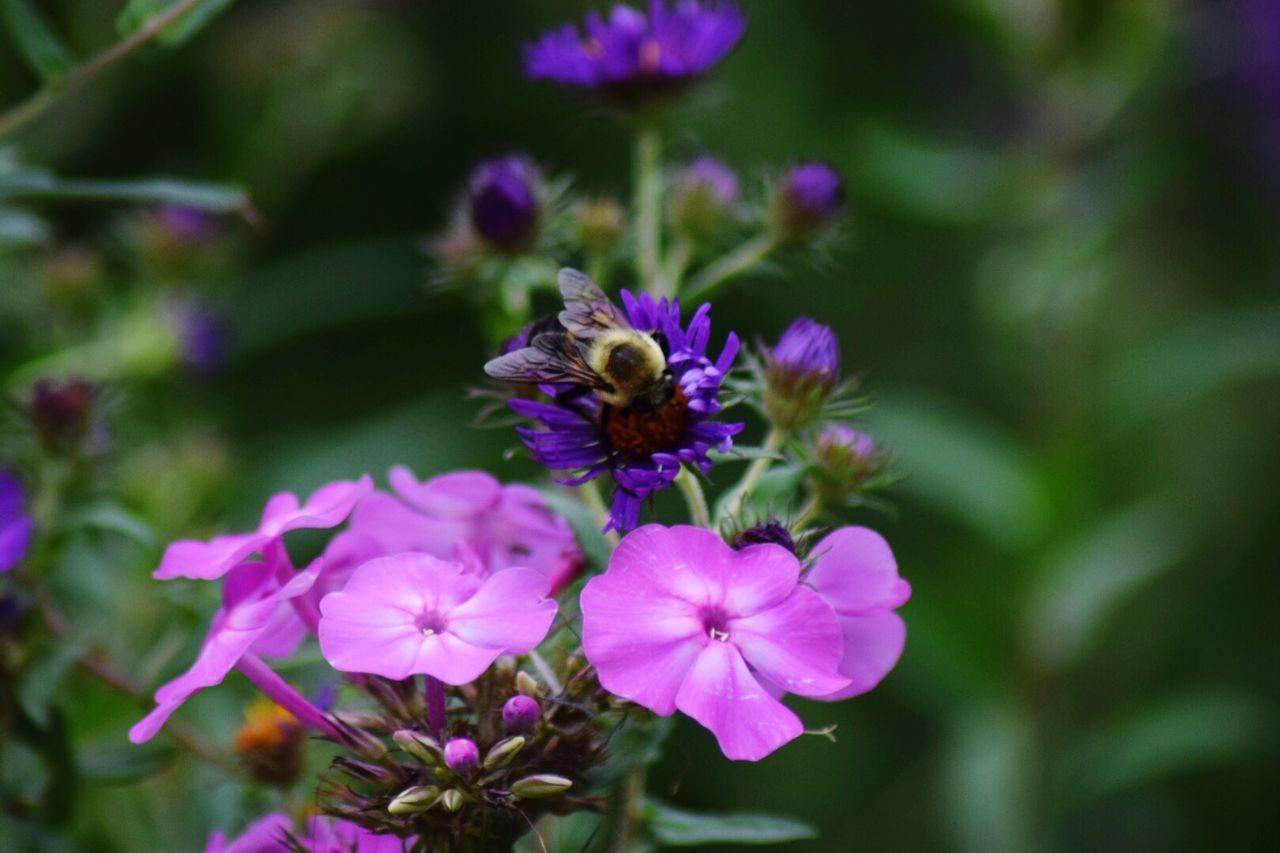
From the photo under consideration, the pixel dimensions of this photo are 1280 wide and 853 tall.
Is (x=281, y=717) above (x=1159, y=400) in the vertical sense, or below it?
above

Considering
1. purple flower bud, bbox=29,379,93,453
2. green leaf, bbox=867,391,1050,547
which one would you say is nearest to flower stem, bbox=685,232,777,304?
purple flower bud, bbox=29,379,93,453

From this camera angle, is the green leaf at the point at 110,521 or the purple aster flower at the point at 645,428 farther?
the green leaf at the point at 110,521

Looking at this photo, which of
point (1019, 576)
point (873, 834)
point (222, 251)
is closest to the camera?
point (222, 251)

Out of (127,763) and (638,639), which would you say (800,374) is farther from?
(127,763)

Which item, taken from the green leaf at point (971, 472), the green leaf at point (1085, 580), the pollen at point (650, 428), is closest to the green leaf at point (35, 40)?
the pollen at point (650, 428)

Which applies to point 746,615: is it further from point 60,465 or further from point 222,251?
point 222,251

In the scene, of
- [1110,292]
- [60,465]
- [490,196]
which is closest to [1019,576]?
Answer: [1110,292]

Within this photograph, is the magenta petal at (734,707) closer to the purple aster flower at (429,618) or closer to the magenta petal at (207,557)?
the purple aster flower at (429,618)
